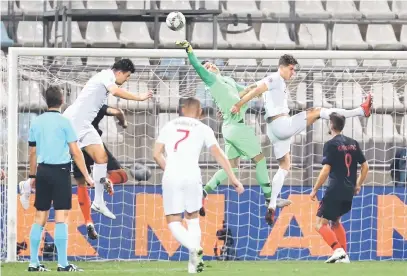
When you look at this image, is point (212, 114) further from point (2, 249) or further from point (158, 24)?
point (2, 249)

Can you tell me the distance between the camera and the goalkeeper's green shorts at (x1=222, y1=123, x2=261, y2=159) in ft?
42.1

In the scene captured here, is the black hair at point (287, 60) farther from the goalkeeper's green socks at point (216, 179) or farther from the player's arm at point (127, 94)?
the player's arm at point (127, 94)

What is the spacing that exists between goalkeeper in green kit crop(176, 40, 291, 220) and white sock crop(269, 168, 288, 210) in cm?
7

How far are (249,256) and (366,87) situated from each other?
322 centimetres

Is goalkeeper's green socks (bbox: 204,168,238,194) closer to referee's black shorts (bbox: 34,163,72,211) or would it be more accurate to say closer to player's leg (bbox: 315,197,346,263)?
player's leg (bbox: 315,197,346,263)

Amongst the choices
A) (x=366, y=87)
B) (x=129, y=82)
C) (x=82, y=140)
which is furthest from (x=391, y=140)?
(x=82, y=140)

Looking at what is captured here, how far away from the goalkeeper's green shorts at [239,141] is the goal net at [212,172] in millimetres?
832

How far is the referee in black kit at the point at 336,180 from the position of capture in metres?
12.5

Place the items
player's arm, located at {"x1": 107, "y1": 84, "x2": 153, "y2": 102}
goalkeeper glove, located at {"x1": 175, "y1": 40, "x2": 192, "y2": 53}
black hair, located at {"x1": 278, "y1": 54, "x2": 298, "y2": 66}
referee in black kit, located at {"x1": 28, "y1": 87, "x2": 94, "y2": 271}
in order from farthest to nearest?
1. black hair, located at {"x1": 278, "y1": 54, "x2": 298, "y2": 66}
2. goalkeeper glove, located at {"x1": 175, "y1": 40, "x2": 192, "y2": 53}
3. player's arm, located at {"x1": 107, "y1": 84, "x2": 153, "y2": 102}
4. referee in black kit, located at {"x1": 28, "y1": 87, "x2": 94, "y2": 271}

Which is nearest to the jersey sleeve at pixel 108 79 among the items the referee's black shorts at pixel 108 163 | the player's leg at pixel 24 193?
the referee's black shorts at pixel 108 163

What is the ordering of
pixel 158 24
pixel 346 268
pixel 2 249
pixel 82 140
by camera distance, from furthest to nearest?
1. pixel 158 24
2. pixel 2 249
3. pixel 82 140
4. pixel 346 268

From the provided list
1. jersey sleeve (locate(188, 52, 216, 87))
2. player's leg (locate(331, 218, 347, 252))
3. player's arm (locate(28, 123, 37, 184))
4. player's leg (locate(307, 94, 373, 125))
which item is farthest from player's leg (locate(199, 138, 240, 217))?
player's arm (locate(28, 123, 37, 184))

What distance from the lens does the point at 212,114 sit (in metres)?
15.0

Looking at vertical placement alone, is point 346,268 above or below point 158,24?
below
